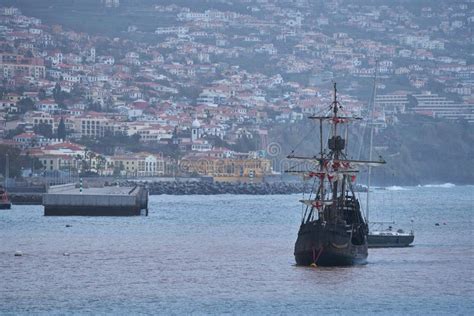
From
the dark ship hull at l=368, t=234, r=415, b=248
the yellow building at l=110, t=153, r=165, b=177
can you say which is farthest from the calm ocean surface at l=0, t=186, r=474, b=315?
the yellow building at l=110, t=153, r=165, b=177

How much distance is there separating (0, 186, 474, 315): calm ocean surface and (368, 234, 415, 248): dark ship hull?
2.37 ft

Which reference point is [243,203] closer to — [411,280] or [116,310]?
[411,280]

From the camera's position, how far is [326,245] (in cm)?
5534

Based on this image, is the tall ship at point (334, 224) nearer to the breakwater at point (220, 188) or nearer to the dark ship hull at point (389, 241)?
the dark ship hull at point (389, 241)

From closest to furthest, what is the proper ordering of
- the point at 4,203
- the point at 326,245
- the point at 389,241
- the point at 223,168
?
the point at 326,245, the point at 389,241, the point at 4,203, the point at 223,168

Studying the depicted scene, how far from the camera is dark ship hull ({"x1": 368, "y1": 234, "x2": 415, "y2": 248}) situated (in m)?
67.2

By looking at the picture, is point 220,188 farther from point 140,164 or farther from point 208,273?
point 208,273

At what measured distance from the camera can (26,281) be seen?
51906mm

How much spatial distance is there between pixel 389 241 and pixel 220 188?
9541 cm

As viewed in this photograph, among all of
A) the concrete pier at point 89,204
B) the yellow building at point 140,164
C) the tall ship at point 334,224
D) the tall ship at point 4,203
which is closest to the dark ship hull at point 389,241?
the tall ship at point 334,224

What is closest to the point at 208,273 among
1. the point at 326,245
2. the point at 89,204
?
the point at 326,245

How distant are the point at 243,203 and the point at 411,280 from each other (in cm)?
7590

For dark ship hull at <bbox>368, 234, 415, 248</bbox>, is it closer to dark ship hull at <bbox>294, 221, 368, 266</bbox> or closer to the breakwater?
dark ship hull at <bbox>294, 221, 368, 266</bbox>

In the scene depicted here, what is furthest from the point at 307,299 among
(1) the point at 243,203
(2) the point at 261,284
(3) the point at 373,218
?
(1) the point at 243,203
